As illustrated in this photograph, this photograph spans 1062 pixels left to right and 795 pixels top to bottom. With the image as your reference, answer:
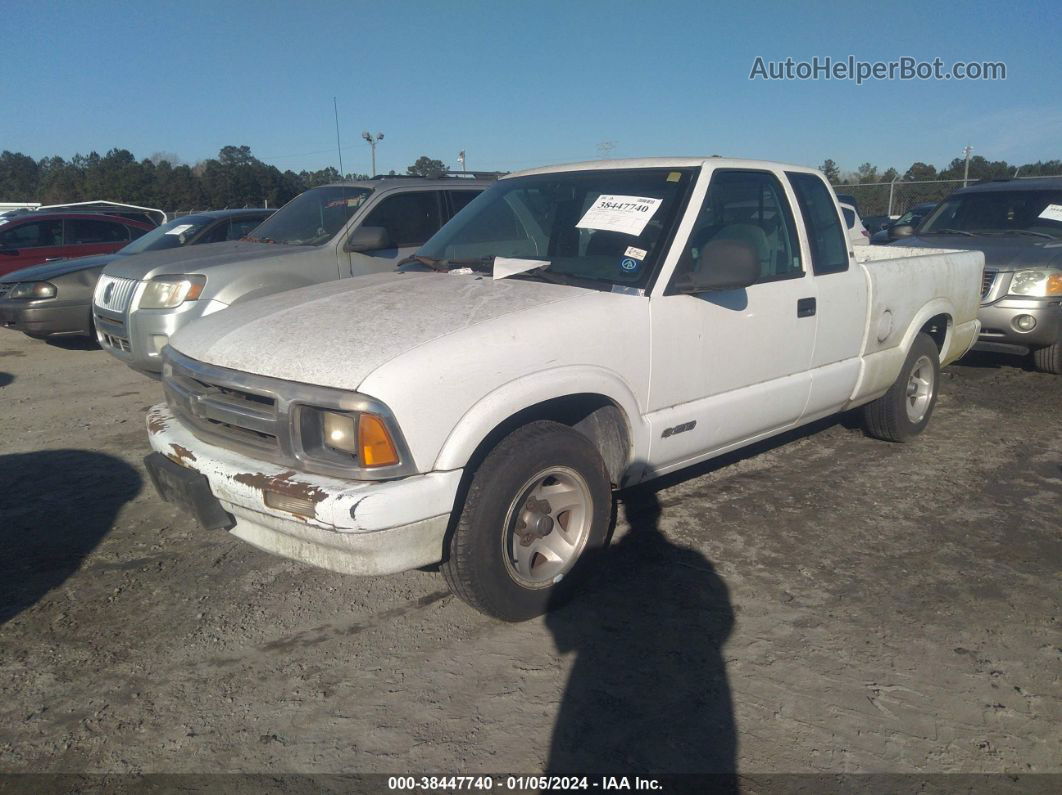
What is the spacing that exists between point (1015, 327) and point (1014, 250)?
2.55ft

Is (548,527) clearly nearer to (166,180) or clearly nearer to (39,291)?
(39,291)

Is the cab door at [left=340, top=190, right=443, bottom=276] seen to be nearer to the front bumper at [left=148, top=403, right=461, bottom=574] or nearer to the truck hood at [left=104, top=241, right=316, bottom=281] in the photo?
the truck hood at [left=104, top=241, right=316, bottom=281]

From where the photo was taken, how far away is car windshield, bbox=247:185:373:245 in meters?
6.86

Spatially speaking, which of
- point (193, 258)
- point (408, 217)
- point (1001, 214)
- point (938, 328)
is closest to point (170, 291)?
point (193, 258)

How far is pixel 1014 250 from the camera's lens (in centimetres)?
737

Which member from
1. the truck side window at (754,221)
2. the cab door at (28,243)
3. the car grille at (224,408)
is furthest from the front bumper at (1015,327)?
the cab door at (28,243)

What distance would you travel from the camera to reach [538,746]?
2562mm

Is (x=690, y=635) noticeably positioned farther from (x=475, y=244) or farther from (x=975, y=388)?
(x=975, y=388)

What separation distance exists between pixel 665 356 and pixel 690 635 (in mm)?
1215

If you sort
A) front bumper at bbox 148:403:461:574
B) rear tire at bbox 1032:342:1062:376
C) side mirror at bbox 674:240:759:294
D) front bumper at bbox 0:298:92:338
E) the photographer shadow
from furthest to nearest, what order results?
front bumper at bbox 0:298:92:338 < rear tire at bbox 1032:342:1062:376 < side mirror at bbox 674:240:759:294 < front bumper at bbox 148:403:461:574 < the photographer shadow

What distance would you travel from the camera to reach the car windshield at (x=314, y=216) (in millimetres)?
6855

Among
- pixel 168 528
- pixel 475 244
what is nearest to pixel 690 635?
pixel 475 244

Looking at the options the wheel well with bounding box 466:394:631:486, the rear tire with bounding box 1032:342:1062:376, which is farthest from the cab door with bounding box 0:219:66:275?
the rear tire with bounding box 1032:342:1062:376

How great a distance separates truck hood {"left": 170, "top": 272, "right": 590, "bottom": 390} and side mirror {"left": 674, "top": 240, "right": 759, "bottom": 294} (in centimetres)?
49
